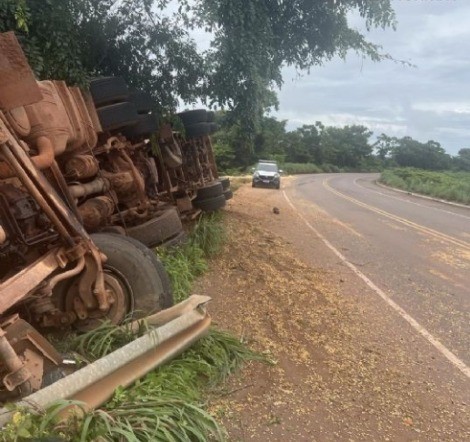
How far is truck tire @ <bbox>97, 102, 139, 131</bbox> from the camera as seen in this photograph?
625 centimetres

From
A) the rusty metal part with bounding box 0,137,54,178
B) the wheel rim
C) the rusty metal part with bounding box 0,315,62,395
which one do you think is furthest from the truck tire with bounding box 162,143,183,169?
the rusty metal part with bounding box 0,315,62,395

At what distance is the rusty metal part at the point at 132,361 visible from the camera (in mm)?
2855

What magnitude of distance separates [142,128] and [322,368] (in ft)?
15.0

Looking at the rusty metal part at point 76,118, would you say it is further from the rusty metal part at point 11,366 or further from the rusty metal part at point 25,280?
the rusty metal part at point 11,366

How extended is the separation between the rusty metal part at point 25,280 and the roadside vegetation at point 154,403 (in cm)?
64

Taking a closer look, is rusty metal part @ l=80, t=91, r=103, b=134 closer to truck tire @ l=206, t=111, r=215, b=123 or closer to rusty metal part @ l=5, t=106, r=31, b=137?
rusty metal part @ l=5, t=106, r=31, b=137

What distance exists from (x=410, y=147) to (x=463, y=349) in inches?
4478

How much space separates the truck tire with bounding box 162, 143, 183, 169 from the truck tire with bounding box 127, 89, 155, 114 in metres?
0.93

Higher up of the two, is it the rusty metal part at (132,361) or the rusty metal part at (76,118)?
the rusty metal part at (76,118)

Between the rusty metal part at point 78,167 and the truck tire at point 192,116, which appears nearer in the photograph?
the rusty metal part at point 78,167

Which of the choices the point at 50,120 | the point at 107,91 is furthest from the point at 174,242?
the point at 50,120

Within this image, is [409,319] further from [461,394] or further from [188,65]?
[188,65]

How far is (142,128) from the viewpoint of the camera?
7.48m

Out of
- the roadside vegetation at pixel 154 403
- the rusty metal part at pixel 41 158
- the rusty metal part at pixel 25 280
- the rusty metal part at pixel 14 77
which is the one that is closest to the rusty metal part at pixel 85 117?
the rusty metal part at pixel 41 158
